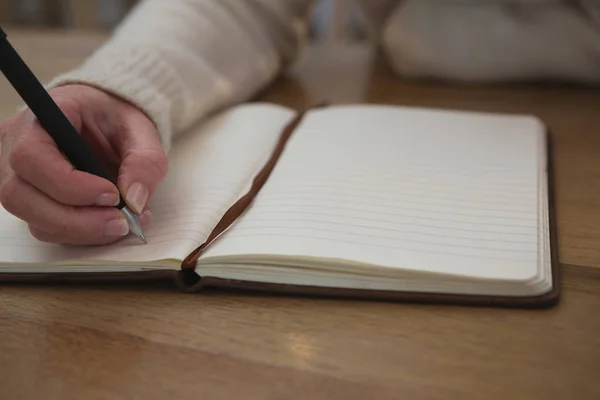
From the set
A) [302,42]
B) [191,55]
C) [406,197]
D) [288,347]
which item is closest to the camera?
[288,347]

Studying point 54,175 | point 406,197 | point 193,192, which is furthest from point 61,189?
point 406,197

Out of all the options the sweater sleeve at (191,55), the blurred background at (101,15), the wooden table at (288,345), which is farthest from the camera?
the blurred background at (101,15)

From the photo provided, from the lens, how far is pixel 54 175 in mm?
400

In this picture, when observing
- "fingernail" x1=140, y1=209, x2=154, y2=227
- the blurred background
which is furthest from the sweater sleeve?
the blurred background

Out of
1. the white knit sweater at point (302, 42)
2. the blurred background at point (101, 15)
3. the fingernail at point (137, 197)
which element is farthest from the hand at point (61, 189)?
the blurred background at point (101, 15)

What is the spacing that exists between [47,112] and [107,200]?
7 centimetres

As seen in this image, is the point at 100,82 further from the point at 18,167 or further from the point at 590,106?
the point at 590,106

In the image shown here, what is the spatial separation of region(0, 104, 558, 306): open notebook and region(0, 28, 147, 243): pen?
0.15ft

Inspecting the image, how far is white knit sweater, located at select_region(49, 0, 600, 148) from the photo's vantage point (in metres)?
0.63

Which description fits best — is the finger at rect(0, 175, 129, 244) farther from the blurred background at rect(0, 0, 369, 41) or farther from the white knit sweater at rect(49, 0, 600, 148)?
the blurred background at rect(0, 0, 369, 41)

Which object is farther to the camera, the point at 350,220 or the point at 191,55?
the point at 191,55

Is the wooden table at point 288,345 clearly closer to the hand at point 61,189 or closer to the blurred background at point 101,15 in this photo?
the hand at point 61,189

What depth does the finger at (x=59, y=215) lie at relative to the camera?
0.41 metres

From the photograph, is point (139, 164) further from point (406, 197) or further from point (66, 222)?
point (406, 197)
